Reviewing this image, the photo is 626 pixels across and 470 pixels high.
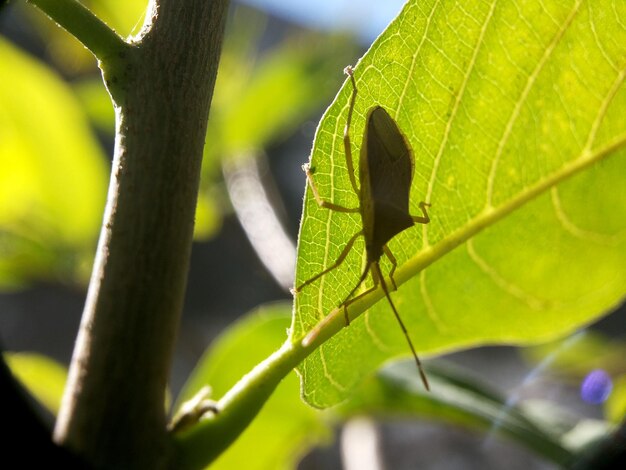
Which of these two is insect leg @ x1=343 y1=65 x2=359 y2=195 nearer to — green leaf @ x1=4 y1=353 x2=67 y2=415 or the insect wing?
the insect wing

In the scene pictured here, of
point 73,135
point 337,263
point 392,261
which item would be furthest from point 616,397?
point 73,135

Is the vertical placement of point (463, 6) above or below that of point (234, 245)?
below

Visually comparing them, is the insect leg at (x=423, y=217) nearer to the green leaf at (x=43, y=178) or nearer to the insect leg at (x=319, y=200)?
the insect leg at (x=319, y=200)

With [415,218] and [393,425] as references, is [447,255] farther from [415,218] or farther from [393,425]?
[393,425]

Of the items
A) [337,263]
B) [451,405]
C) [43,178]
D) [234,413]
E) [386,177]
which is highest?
[43,178]

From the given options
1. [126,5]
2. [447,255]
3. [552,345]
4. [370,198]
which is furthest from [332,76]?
[447,255]

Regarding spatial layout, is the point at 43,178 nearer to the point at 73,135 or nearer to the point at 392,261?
the point at 73,135

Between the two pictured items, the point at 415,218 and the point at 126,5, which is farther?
the point at 126,5

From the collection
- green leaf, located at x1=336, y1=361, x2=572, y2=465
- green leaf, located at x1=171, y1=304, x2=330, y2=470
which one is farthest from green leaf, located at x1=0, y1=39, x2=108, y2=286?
green leaf, located at x1=336, y1=361, x2=572, y2=465

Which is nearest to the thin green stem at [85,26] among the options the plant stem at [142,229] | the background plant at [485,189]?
the plant stem at [142,229]
